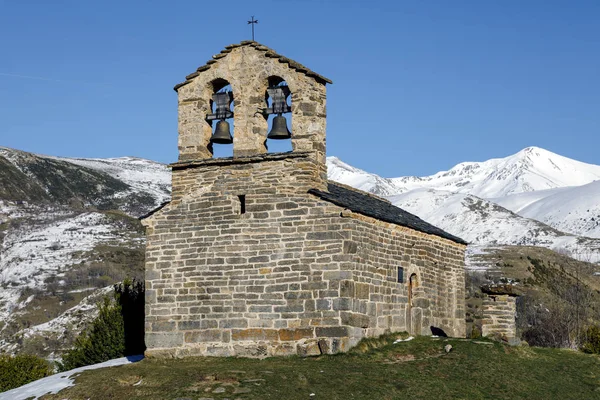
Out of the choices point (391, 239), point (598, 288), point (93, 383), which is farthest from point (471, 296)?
point (93, 383)

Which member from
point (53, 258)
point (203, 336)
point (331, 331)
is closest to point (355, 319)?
point (331, 331)

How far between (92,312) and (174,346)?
77.1ft

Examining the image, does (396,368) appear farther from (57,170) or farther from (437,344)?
(57,170)

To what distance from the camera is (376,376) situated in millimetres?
18406

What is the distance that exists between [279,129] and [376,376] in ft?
21.1

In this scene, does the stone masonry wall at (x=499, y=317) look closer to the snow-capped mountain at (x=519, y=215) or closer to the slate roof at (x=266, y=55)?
the slate roof at (x=266, y=55)

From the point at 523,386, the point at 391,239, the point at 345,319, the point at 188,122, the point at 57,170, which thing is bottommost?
the point at 523,386

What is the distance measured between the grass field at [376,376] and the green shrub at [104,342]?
583 centimetres

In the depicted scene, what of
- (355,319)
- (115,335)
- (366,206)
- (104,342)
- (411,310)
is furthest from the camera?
(104,342)

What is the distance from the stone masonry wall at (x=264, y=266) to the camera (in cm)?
2009

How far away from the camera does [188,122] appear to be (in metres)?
22.1

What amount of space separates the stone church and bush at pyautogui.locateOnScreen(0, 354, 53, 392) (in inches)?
231

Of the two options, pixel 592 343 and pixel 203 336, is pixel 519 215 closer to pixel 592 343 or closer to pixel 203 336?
pixel 592 343

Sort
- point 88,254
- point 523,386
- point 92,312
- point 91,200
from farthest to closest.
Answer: point 91,200, point 88,254, point 92,312, point 523,386
